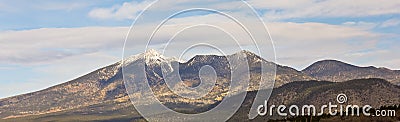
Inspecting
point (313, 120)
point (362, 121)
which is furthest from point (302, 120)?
point (362, 121)

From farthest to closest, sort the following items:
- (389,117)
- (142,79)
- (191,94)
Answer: (389,117), (191,94), (142,79)

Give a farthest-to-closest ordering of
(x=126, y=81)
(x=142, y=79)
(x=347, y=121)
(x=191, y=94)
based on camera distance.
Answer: (x=347, y=121), (x=191, y=94), (x=142, y=79), (x=126, y=81)

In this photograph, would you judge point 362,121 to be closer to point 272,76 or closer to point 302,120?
point 302,120

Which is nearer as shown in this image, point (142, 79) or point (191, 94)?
point (142, 79)

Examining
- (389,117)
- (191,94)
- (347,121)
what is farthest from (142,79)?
(347,121)

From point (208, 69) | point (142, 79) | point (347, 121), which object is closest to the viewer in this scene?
point (142, 79)

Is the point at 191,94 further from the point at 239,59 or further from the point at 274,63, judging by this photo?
the point at 274,63

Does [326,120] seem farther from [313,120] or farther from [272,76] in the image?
[272,76]

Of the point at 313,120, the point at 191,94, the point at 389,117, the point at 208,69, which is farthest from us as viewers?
the point at 313,120

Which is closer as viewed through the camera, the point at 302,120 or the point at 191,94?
the point at 191,94
